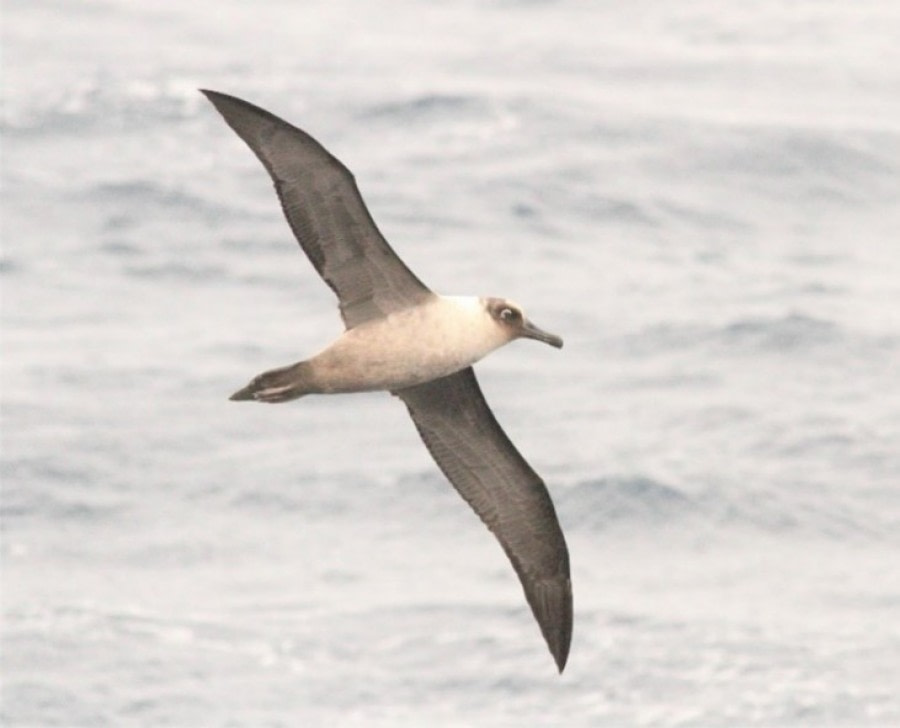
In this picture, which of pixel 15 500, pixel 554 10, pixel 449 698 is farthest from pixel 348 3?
pixel 449 698

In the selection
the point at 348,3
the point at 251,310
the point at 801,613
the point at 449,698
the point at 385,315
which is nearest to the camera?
the point at 385,315

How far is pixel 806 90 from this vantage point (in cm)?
6156

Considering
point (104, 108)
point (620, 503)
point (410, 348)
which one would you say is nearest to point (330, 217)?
point (410, 348)

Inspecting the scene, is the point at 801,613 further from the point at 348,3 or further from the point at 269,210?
the point at 348,3

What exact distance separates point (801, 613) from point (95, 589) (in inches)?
399

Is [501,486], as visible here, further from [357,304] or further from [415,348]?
[357,304]

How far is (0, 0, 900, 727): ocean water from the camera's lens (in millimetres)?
34250

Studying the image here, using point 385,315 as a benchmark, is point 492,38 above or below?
below

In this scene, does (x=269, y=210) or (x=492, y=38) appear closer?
(x=269, y=210)

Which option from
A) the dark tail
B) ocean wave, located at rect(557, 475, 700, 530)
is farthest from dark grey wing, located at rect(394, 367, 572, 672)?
ocean wave, located at rect(557, 475, 700, 530)

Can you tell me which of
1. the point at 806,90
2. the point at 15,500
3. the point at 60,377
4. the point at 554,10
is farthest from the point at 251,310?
the point at 554,10

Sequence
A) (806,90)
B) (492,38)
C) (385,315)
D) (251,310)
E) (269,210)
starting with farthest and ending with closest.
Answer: (492,38) < (806,90) < (269,210) < (251,310) < (385,315)

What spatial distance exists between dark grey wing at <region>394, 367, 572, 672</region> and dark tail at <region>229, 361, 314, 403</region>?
5.26ft

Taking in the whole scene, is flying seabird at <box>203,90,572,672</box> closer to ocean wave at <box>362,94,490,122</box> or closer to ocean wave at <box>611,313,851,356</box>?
ocean wave at <box>611,313,851,356</box>
